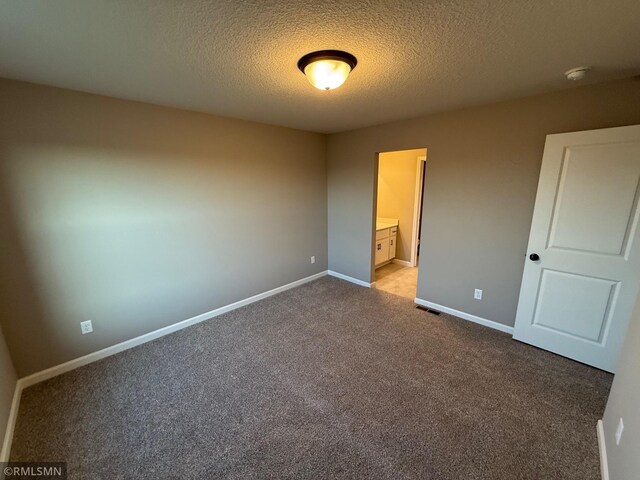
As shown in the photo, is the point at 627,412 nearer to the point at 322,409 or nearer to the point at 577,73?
the point at 322,409

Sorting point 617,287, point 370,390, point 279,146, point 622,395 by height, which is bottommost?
point 370,390

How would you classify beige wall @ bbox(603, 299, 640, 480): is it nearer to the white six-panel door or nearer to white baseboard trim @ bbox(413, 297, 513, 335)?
the white six-panel door

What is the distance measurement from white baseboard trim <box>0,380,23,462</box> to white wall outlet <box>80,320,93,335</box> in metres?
0.48

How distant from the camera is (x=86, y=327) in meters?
2.30

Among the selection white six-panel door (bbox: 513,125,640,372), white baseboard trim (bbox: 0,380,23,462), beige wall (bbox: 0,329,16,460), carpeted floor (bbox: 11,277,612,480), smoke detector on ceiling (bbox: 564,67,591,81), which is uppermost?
smoke detector on ceiling (bbox: 564,67,591,81)

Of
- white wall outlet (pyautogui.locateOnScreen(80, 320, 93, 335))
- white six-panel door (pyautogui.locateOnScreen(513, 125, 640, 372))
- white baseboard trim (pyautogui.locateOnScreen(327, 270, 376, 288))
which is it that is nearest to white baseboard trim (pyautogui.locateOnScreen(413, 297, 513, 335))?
white six-panel door (pyautogui.locateOnScreen(513, 125, 640, 372))

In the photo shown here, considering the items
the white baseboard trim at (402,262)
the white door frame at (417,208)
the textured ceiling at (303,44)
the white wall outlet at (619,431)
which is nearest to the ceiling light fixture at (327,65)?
the textured ceiling at (303,44)

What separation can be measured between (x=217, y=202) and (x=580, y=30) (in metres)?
3.03

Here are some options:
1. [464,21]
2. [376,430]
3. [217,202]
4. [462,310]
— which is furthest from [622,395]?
[217,202]

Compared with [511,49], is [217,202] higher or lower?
lower

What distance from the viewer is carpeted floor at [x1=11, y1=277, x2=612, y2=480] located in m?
1.47

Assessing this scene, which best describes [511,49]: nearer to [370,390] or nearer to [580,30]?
[580,30]

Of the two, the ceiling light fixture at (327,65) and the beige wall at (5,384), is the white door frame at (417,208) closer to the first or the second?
the ceiling light fixture at (327,65)

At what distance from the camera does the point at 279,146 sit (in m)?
3.48
